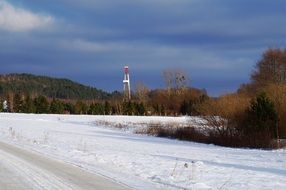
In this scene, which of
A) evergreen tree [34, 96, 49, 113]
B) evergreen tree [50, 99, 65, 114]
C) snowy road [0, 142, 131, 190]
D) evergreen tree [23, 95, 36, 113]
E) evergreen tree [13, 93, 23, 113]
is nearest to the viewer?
snowy road [0, 142, 131, 190]

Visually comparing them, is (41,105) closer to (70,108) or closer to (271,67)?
(70,108)

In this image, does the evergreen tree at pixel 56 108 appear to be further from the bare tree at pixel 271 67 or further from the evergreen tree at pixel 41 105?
the bare tree at pixel 271 67

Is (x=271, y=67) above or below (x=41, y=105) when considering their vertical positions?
above

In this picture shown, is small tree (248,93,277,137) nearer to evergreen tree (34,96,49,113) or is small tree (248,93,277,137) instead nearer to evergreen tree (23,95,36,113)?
evergreen tree (23,95,36,113)

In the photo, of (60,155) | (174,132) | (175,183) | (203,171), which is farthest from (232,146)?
(175,183)

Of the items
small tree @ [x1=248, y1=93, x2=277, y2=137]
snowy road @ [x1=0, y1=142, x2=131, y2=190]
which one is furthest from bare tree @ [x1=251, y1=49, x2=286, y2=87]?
snowy road @ [x1=0, y1=142, x2=131, y2=190]

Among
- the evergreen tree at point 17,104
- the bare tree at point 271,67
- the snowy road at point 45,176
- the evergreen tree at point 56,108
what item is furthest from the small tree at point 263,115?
the evergreen tree at point 17,104

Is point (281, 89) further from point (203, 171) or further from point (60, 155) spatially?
point (203, 171)

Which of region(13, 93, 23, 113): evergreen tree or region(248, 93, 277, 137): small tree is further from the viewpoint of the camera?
region(13, 93, 23, 113): evergreen tree

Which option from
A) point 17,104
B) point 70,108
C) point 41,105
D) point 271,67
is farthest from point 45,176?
point 70,108

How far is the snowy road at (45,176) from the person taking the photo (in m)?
12.8

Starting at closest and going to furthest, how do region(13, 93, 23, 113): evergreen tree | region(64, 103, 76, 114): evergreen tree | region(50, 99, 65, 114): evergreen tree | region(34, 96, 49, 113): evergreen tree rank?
region(34, 96, 49, 113): evergreen tree → region(50, 99, 65, 114): evergreen tree → region(13, 93, 23, 113): evergreen tree → region(64, 103, 76, 114): evergreen tree

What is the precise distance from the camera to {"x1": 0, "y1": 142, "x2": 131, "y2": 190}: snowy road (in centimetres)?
1278

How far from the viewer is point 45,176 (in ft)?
48.5
